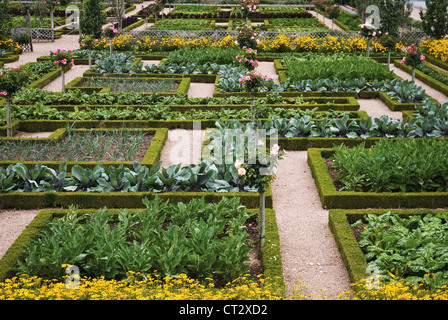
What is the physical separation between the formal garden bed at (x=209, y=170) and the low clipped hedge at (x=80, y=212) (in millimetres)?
30

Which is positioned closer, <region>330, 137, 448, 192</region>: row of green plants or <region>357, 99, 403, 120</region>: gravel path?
<region>330, 137, 448, 192</region>: row of green plants

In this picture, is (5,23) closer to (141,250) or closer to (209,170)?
(209,170)

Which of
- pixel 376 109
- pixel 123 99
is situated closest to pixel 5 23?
pixel 123 99

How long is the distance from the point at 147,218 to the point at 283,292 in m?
2.41

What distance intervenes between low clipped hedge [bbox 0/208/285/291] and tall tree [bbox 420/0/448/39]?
16.2 metres

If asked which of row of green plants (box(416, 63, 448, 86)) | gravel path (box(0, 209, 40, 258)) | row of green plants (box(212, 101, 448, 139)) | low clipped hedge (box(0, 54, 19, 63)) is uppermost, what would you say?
row of green plants (box(416, 63, 448, 86))

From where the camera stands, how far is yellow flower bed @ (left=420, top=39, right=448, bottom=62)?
21.0 metres

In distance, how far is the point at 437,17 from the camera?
69.2 ft

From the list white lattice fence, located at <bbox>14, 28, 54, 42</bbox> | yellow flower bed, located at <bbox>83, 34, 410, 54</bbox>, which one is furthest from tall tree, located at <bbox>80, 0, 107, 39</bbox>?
white lattice fence, located at <bbox>14, 28, 54, 42</bbox>

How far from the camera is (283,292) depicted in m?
6.15

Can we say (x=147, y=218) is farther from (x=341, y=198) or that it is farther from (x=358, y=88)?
(x=358, y=88)

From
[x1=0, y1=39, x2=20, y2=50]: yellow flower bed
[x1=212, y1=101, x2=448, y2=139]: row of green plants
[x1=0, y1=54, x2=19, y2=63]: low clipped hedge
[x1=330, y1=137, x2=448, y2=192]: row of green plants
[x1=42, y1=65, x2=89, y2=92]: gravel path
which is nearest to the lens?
[x1=330, y1=137, x2=448, y2=192]: row of green plants

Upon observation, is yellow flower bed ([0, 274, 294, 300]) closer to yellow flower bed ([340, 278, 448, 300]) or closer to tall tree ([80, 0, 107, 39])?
yellow flower bed ([340, 278, 448, 300])

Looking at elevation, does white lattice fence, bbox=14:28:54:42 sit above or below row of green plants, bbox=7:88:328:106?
above
